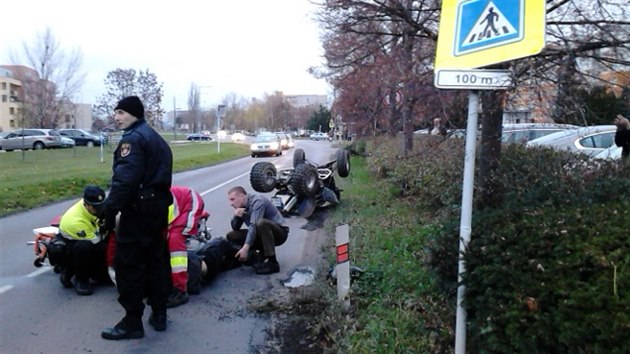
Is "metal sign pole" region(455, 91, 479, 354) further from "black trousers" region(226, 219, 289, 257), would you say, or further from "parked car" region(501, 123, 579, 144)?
"black trousers" region(226, 219, 289, 257)

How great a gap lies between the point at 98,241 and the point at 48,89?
43.9 meters

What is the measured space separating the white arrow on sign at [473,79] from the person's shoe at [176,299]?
148 inches

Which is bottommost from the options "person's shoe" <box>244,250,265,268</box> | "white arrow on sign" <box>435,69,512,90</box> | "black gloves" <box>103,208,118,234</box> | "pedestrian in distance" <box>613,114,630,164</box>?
"person's shoe" <box>244,250,265,268</box>

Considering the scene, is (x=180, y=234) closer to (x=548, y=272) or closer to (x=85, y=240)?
(x=85, y=240)

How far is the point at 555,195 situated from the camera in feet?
14.3

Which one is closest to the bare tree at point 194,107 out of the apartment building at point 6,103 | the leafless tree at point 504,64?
the apartment building at point 6,103

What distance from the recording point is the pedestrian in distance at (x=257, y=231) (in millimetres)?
6944

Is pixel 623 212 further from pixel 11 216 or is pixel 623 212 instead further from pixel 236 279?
pixel 11 216

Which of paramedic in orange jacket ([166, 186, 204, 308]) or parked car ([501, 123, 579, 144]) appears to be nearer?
paramedic in orange jacket ([166, 186, 204, 308])

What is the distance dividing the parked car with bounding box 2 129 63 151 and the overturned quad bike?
37.2 metres

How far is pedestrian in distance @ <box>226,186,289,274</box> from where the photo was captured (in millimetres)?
6944

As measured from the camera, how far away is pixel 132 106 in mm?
4871

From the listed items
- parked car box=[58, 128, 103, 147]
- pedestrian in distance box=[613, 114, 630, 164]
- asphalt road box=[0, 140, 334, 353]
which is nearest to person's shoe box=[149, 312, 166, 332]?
asphalt road box=[0, 140, 334, 353]

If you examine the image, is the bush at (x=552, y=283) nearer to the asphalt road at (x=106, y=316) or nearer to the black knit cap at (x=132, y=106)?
the asphalt road at (x=106, y=316)
